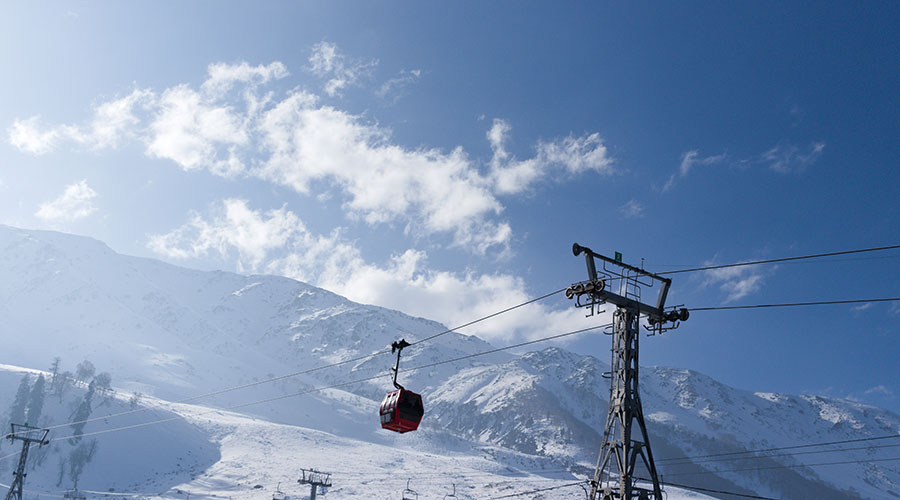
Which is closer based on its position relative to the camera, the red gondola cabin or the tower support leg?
the tower support leg

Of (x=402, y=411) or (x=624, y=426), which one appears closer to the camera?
(x=624, y=426)

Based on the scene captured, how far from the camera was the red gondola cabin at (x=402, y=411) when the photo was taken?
32.2 meters

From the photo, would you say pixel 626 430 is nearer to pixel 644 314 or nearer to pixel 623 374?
pixel 623 374

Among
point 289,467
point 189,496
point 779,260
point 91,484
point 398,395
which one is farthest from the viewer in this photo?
point 289,467

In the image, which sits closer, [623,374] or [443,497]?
[623,374]

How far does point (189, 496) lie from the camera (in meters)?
160

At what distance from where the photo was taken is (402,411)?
3228 centimetres

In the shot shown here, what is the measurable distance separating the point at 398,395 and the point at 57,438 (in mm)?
206405

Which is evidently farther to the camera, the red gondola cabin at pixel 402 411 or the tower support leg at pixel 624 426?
the red gondola cabin at pixel 402 411

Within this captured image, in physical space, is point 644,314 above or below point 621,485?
above

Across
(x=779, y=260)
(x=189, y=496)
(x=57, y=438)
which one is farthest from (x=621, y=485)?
(x=57, y=438)

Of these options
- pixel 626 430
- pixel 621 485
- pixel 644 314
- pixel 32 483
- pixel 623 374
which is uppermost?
pixel 644 314

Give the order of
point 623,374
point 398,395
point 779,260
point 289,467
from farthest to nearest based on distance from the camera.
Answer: point 289,467
point 398,395
point 623,374
point 779,260

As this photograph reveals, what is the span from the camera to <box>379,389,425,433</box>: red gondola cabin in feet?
106
